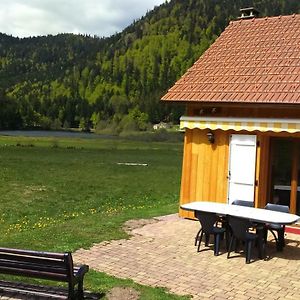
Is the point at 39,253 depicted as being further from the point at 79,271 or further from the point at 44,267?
the point at 79,271

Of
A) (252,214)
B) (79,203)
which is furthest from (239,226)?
(79,203)

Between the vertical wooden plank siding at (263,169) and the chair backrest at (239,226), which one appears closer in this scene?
the chair backrest at (239,226)

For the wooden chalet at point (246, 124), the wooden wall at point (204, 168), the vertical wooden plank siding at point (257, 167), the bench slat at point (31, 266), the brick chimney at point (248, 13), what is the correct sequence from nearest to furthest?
the bench slat at point (31, 266) → the wooden chalet at point (246, 124) → the vertical wooden plank siding at point (257, 167) → the wooden wall at point (204, 168) → the brick chimney at point (248, 13)

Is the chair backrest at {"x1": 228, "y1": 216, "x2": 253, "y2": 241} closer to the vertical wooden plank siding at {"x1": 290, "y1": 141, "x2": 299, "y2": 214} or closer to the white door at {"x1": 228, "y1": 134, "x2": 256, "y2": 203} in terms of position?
the white door at {"x1": 228, "y1": 134, "x2": 256, "y2": 203}

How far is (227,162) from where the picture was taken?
12219mm

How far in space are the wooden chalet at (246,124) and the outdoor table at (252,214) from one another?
205 cm

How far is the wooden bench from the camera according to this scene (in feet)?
20.0

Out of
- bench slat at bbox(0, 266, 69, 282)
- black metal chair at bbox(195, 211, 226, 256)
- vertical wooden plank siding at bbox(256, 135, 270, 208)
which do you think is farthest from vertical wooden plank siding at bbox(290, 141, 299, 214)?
bench slat at bbox(0, 266, 69, 282)

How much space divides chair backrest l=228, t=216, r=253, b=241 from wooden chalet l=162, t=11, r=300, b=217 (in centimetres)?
305

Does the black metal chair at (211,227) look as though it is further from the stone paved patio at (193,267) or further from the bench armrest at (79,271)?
the bench armrest at (79,271)

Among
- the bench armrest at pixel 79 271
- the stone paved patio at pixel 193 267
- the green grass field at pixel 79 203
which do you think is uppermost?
the bench armrest at pixel 79 271

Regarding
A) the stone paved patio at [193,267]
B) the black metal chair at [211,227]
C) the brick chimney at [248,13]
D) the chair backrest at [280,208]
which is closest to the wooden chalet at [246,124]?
the chair backrest at [280,208]

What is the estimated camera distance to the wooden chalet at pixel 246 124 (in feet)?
37.6

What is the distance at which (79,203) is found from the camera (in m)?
18.9
